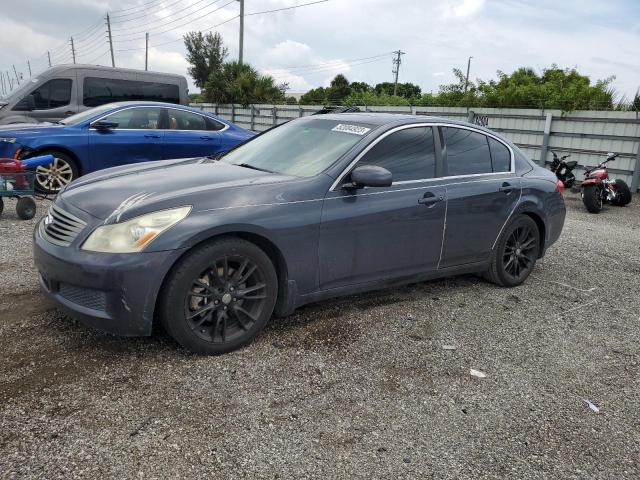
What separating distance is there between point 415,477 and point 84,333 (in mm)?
2328

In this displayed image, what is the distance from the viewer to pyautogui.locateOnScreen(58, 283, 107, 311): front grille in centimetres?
306

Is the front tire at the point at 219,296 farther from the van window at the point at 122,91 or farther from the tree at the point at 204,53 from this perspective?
the tree at the point at 204,53

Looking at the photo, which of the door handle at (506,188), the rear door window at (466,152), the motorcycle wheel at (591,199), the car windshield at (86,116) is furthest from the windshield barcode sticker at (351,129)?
the motorcycle wheel at (591,199)

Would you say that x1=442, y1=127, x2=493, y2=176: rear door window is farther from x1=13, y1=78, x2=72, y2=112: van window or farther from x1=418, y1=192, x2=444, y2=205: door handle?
x1=13, y1=78, x2=72, y2=112: van window

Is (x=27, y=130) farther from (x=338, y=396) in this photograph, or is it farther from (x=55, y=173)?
(x=338, y=396)

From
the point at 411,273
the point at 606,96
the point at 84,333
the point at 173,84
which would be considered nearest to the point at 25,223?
the point at 84,333

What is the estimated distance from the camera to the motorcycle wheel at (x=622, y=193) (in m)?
11.0

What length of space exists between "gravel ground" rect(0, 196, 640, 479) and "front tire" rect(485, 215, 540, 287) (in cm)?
50

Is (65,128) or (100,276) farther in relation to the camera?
(65,128)

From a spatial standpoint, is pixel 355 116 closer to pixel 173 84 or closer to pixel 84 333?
pixel 84 333

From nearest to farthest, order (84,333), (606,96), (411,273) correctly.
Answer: (84,333)
(411,273)
(606,96)

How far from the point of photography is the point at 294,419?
2.79m

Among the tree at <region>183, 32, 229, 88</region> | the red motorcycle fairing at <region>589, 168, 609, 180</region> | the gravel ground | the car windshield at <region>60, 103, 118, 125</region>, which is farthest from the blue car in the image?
the tree at <region>183, 32, 229, 88</region>

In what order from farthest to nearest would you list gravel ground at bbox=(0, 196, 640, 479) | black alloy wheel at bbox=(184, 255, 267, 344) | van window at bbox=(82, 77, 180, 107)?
van window at bbox=(82, 77, 180, 107) < black alloy wheel at bbox=(184, 255, 267, 344) < gravel ground at bbox=(0, 196, 640, 479)
